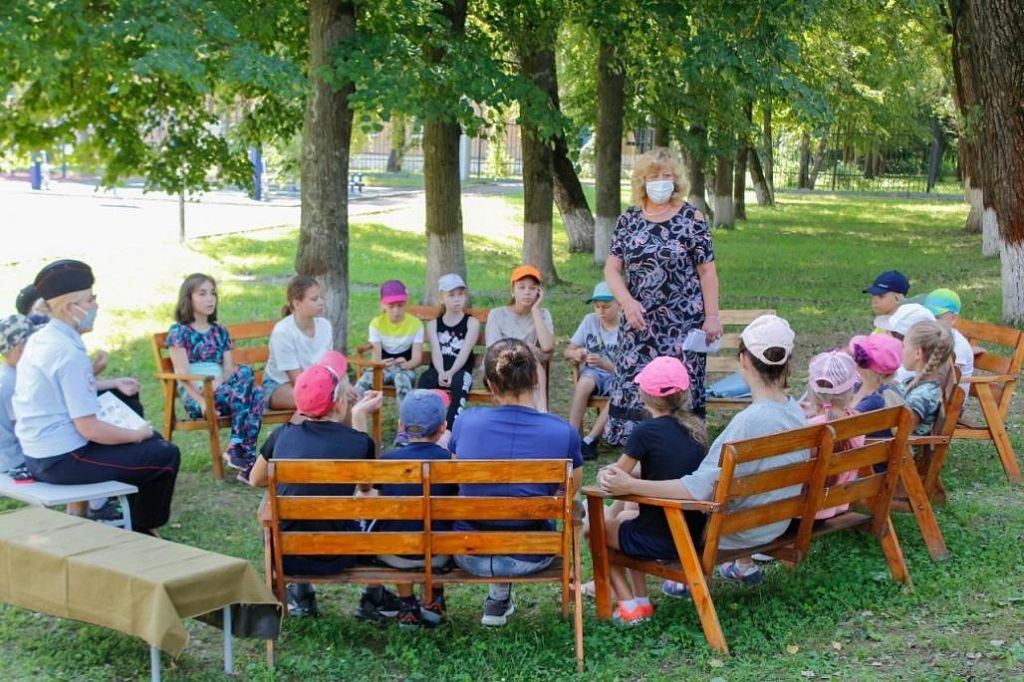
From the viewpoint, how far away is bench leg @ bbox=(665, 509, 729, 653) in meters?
4.86

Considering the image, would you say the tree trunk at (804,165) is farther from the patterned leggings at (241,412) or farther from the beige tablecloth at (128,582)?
the beige tablecloth at (128,582)

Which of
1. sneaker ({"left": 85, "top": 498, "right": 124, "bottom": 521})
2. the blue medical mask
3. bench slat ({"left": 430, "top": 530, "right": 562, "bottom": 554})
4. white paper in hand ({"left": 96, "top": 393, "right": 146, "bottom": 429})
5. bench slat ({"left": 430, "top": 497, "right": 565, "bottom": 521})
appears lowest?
sneaker ({"left": 85, "top": 498, "right": 124, "bottom": 521})

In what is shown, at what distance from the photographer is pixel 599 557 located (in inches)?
205

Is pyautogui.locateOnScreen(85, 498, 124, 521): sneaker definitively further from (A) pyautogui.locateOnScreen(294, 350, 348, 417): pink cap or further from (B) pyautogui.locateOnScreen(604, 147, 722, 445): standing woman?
(B) pyautogui.locateOnScreen(604, 147, 722, 445): standing woman

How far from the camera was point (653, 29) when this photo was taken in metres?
11.6

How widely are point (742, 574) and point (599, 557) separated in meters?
0.82

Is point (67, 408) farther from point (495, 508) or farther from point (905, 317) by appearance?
point (905, 317)

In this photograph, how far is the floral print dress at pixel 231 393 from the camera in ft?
25.4

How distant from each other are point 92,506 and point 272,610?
2178mm

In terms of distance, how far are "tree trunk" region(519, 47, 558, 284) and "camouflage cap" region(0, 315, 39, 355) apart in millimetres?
9666

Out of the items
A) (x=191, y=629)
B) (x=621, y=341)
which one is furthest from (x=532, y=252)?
(x=191, y=629)

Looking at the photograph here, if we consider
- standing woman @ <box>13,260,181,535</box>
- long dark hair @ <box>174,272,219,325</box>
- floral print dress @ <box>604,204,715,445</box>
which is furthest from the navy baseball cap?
standing woman @ <box>13,260,181,535</box>

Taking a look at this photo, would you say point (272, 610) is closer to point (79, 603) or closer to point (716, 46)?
point (79, 603)

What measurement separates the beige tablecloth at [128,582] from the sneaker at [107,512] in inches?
55.9
